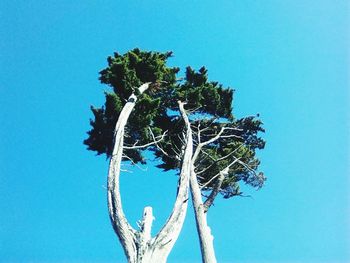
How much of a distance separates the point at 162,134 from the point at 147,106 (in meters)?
2.54

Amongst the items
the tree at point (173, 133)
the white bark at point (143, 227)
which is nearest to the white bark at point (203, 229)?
the tree at point (173, 133)

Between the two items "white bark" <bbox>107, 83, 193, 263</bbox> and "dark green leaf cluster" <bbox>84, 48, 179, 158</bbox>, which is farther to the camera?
"dark green leaf cluster" <bbox>84, 48, 179, 158</bbox>

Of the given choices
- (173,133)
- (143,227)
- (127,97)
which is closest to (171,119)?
(173,133)

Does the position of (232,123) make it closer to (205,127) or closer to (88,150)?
(205,127)

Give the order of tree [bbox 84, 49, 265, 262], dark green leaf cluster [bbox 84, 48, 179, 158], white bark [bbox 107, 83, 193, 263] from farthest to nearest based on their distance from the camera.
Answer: dark green leaf cluster [bbox 84, 48, 179, 158] → tree [bbox 84, 49, 265, 262] → white bark [bbox 107, 83, 193, 263]

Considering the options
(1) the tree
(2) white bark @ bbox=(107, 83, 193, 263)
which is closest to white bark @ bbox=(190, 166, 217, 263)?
(1) the tree

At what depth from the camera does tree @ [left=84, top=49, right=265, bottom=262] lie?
1252 cm

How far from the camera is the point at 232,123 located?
17.6 m

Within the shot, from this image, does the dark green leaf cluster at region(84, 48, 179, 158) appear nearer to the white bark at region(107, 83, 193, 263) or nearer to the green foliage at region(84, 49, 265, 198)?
the green foliage at region(84, 49, 265, 198)


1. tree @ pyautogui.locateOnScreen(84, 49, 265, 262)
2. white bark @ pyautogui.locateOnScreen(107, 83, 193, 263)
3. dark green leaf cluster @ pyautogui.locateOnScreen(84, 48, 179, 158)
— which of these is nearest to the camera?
white bark @ pyautogui.locateOnScreen(107, 83, 193, 263)

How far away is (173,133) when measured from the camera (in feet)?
56.2

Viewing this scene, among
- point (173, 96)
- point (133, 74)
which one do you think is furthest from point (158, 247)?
point (173, 96)

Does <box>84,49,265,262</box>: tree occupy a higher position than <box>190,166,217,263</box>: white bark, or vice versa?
<box>84,49,265,262</box>: tree

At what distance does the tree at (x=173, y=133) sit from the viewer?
12.5m
